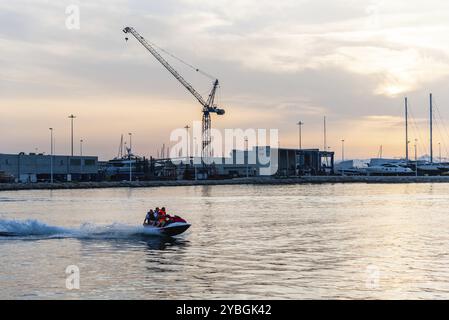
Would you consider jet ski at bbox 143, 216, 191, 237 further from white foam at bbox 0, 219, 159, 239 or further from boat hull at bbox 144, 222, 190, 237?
white foam at bbox 0, 219, 159, 239

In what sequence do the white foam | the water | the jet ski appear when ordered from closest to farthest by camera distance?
the water → the jet ski → the white foam

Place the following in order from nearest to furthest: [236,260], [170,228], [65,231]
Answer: [236,260] < [170,228] < [65,231]

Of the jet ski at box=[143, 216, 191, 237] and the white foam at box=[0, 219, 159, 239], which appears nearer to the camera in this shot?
the jet ski at box=[143, 216, 191, 237]

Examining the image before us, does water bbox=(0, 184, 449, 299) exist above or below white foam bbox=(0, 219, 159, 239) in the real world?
below

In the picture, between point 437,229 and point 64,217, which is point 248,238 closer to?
point 437,229

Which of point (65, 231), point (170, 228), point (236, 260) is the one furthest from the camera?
point (65, 231)

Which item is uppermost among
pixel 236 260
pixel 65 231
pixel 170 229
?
pixel 170 229

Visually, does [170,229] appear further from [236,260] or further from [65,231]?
[236,260]

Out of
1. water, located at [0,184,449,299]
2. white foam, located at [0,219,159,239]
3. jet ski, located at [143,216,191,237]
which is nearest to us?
water, located at [0,184,449,299]

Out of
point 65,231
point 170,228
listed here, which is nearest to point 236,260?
point 170,228

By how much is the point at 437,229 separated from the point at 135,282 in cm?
4216

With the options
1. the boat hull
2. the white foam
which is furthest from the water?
the boat hull

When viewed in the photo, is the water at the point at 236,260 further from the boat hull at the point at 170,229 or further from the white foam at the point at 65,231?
the boat hull at the point at 170,229
